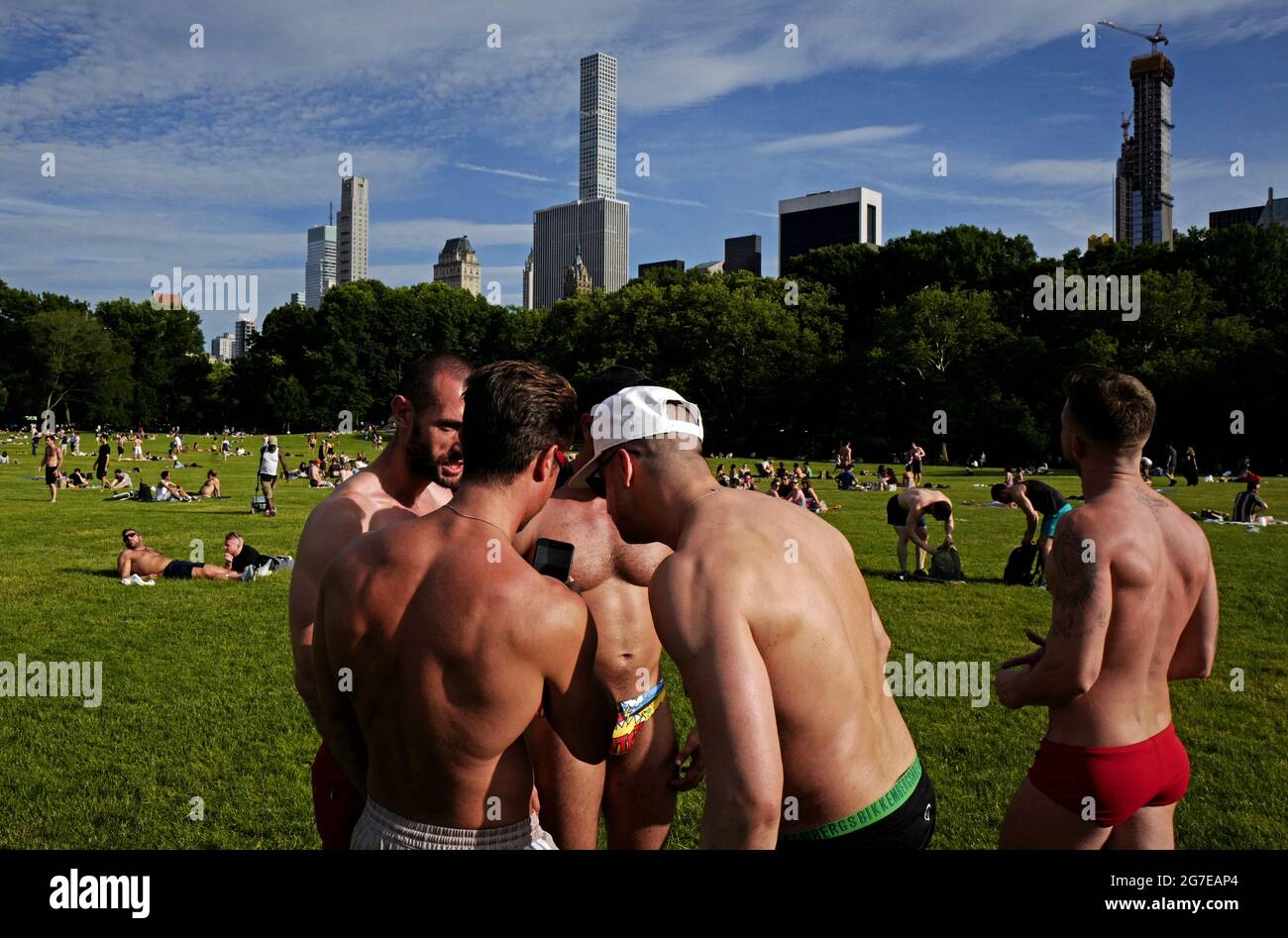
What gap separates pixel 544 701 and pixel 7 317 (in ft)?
361

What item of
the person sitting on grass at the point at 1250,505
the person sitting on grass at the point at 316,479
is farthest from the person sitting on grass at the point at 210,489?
the person sitting on grass at the point at 1250,505

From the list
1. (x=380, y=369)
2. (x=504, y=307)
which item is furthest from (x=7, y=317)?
(x=504, y=307)

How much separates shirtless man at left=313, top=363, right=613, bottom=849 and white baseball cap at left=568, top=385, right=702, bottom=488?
7.3 inches

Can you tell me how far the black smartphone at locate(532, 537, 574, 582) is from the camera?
3318 millimetres

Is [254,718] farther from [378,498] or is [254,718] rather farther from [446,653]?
[446,653]

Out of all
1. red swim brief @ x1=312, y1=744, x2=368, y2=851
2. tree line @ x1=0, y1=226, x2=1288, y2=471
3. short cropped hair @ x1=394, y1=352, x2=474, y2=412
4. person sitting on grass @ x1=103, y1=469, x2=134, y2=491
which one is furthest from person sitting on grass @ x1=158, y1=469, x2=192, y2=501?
red swim brief @ x1=312, y1=744, x2=368, y2=851

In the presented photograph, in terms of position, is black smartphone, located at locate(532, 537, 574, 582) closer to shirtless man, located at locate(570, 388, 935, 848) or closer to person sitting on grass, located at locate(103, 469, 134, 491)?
shirtless man, located at locate(570, 388, 935, 848)

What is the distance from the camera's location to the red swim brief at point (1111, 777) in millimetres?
3557

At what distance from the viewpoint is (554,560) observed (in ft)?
11.0

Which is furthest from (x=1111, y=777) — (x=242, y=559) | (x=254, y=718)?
(x=242, y=559)

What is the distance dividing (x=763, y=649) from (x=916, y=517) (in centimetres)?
1314

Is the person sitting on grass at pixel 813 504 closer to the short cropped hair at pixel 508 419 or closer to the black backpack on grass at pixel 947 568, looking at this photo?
the black backpack on grass at pixel 947 568
